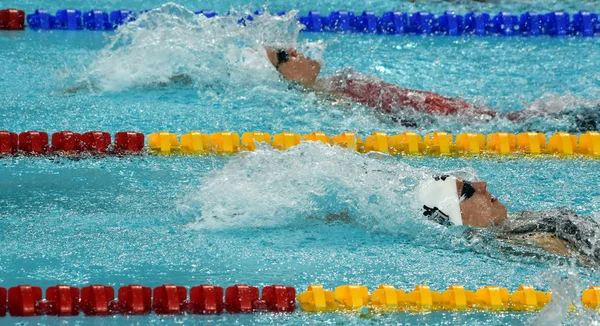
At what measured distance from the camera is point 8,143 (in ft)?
15.0

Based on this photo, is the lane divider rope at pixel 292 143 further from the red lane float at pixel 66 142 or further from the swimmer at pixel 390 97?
the swimmer at pixel 390 97

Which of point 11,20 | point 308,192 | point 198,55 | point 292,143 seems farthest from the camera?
point 11,20

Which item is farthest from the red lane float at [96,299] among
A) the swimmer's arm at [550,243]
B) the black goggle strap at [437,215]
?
the swimmer's arm at [550,243]

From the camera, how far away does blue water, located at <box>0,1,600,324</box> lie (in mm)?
3492

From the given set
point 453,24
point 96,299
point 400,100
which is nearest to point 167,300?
point 96,299

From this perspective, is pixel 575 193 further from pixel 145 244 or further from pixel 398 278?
pixel 145 244

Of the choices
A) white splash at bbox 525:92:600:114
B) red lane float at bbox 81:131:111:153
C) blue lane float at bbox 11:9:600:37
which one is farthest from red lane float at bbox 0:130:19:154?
white splash at bbox 525:92:600:114

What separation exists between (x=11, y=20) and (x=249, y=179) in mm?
3482

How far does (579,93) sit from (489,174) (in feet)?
4.96

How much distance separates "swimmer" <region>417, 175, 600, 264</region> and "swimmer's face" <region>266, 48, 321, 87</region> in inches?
70.6

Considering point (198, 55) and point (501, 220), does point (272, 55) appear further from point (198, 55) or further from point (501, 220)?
point (501, 220)

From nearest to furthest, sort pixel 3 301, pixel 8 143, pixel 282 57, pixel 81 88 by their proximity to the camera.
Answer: pixel 3 301 → pixel 8 143 → pixel 282 57 → pixel 81 88

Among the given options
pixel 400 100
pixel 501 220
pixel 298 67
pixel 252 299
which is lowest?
pixel 252 299

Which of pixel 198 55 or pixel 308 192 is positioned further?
pixel 198 55
